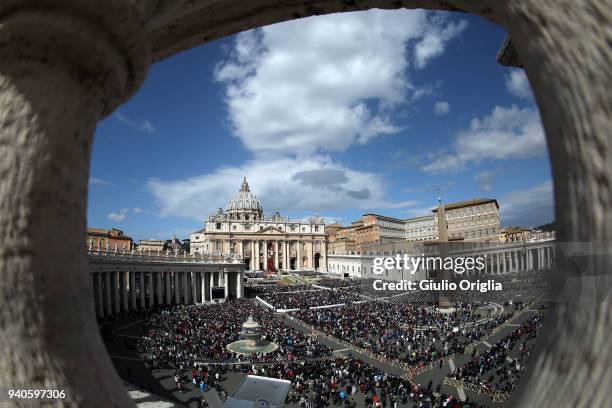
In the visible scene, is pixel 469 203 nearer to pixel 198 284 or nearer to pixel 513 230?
pixel 513 230

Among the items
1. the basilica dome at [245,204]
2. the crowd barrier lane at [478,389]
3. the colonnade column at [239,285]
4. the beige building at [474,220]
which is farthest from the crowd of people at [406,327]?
the basilica dome at [245,204]

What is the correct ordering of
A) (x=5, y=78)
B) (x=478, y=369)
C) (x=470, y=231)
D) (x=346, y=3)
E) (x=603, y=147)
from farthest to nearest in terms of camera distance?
(x=470, y=231), (x=478, y=369), (x=346, y=3), (x=5, y=78), (x=603, y=147)

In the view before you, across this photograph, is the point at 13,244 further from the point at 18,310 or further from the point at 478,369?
the point at 478,369

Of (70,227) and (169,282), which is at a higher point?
(70,227)

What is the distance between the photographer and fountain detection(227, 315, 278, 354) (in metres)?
21.3

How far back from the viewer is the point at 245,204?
436 ft

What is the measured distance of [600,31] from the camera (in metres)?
0.85

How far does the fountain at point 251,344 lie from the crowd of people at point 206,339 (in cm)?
30

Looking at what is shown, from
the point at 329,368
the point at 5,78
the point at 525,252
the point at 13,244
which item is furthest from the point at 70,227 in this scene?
the point at 525,252

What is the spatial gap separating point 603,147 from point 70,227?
1.81 m

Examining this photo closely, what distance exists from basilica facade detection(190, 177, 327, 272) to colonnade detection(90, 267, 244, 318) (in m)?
48.6

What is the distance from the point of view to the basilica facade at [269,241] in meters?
104

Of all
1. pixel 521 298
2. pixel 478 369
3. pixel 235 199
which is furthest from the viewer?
pixel 235 199

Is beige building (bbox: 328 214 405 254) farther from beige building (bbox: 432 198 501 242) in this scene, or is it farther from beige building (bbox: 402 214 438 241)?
beige building (bbox: 432 198 501 242)
